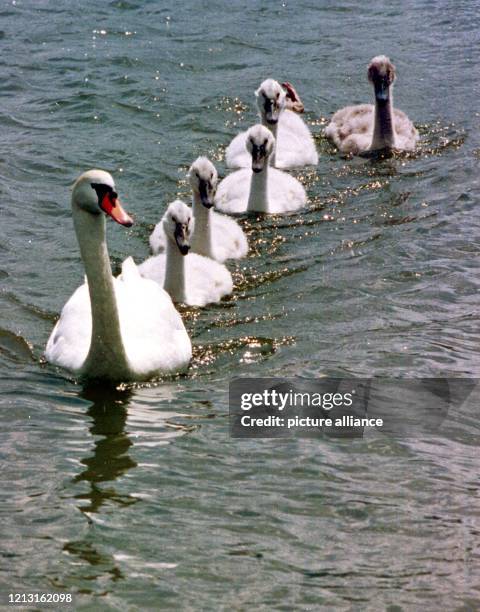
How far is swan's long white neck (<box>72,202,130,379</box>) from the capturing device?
8711 millimetres

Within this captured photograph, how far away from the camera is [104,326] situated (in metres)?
8.74

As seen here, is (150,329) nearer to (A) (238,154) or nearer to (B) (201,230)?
(B) (201,230)

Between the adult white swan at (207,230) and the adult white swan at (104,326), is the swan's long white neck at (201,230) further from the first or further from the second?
the adult white swan at (104,326)

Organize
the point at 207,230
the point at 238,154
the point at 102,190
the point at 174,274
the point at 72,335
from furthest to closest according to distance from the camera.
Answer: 1. the point at 238,154
2. the point at 207,230
3. the point at 174,274
4. the point at 72,335
5. the point at 102,190

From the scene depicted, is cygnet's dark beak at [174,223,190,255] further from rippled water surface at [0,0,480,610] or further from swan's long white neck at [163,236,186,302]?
rippled water surface at [0,0,480,610]

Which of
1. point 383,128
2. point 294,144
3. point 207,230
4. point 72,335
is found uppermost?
point 383,128

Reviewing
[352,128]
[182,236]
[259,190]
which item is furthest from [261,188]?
[352,128]

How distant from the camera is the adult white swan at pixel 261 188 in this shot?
12.5 m

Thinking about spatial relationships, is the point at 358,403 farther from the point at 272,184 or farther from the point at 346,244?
the point at 272,184

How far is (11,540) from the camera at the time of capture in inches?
259

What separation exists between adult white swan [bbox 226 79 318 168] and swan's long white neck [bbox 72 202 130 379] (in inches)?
198

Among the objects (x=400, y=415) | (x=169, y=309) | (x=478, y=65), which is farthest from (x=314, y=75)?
(x=400, y=415)

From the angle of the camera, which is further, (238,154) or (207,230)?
(238,154)

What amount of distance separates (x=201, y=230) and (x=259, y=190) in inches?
54.9
